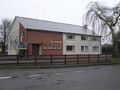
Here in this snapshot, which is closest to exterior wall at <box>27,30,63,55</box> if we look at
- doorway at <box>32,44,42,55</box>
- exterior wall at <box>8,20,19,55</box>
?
doorway at <box>32,44,42,55</box>

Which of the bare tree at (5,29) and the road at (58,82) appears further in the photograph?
the bare tree at (5,29)

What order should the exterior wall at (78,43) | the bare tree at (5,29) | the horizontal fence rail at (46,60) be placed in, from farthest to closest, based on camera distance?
1. the bare tree at (5,29)
2. the exterior wall at (78,43)
3. the horizontal fence rail at (46,60)

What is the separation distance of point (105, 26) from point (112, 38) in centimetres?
246

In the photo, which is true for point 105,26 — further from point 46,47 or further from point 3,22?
point 3,22

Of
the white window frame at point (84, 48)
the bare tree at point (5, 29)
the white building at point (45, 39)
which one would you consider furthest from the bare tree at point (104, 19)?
the bare tree at point (5, 29)

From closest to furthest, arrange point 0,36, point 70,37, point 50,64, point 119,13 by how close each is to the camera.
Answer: point 50,64 < point 119,13 < point 70,37 < point 0,36

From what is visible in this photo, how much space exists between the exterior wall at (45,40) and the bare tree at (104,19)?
Result: 10.3 m

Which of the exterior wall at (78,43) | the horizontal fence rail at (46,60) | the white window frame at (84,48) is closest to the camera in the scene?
the horizontal fence rail at (46,60)

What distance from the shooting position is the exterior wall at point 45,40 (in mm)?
43125

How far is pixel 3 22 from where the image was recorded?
84500mm

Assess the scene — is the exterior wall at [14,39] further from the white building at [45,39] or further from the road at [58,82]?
the road at [58,82]

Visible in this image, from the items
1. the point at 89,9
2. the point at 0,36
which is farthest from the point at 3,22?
the point at 89,9

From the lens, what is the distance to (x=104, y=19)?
38.2 metres

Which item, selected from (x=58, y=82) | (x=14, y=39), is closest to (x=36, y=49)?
(x=14, y=39)
